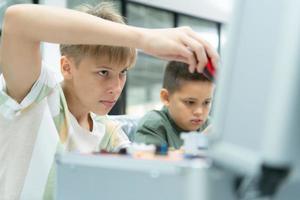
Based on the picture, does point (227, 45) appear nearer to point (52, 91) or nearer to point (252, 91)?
point (252, 91)

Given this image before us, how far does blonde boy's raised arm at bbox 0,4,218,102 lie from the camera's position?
1.39 feet

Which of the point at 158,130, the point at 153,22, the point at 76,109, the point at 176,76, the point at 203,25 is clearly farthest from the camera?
the point at 203,25

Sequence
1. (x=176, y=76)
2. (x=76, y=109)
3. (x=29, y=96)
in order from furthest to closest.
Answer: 1. (x=176, y=76)
2. (x=76, y=109)
3. (x=29, y=96)

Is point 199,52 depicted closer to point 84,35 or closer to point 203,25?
point 84,35

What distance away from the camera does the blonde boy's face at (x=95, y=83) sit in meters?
0.70

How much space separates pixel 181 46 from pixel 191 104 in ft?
2.24

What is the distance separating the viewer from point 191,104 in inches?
43.0

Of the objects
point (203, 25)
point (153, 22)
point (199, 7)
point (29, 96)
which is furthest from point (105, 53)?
point (203, 25)

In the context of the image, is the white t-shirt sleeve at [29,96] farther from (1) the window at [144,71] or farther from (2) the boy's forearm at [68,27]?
(1) the window at [144,71]

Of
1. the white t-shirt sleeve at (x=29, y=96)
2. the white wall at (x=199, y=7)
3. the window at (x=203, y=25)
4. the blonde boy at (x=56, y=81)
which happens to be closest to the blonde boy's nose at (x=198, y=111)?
the blonde boy at (x=56, y=81)

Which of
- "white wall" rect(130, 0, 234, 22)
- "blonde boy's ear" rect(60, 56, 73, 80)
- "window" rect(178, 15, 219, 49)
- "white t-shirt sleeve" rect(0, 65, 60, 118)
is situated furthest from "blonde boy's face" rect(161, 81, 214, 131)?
"window" rect(178, 15, 219, 49)

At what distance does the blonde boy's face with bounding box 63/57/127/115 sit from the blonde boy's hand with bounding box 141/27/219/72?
269mm

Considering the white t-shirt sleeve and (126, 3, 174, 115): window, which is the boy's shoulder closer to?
the white t-shirt sleeve

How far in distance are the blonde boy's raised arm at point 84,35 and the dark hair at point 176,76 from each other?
2.03ft
